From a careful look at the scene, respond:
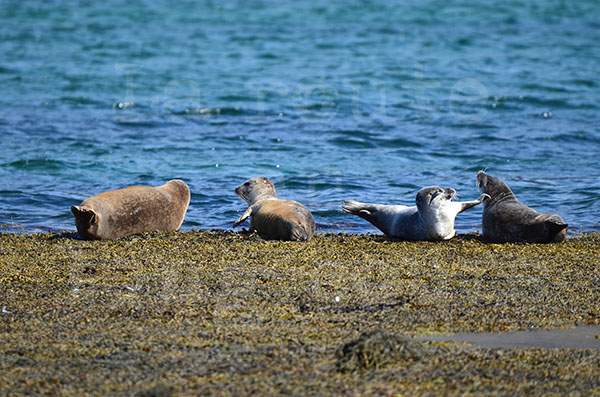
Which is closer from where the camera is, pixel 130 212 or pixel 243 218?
pixel 130 212

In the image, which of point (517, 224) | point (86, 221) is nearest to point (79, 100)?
point (86, 221)

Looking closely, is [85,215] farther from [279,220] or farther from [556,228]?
[556,228]

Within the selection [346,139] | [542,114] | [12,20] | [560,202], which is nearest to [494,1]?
[12,20]

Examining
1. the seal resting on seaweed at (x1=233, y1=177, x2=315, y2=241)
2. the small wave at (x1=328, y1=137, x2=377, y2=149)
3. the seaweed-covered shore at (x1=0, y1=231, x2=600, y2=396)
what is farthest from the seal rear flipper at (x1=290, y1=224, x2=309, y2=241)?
the small wave at (x1=328, y1=137, x2=377, y2=149)

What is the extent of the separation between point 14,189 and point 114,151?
2.85m

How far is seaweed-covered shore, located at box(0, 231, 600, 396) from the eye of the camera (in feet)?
15.1

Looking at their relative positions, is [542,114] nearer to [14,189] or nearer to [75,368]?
[14,189]

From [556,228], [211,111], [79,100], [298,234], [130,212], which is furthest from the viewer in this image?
[79,100]

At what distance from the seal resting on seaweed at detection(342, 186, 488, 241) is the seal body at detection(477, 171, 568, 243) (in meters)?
0.30

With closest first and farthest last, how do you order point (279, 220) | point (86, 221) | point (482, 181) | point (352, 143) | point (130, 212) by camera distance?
point (86, 221) → point (279, 220) → point (130, 212) → point (482, 181) → point (352, 143)

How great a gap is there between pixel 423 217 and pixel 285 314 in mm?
3161

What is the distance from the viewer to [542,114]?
1778cm

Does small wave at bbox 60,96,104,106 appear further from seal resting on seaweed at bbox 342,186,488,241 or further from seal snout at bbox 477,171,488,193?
seal snout at bbox 477,171,488,193

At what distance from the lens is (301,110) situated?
59.8ft
